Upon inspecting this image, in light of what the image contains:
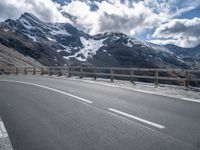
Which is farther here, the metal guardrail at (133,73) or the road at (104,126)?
the metal guardrail at (133,73)

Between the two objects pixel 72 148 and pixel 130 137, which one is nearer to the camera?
A: pixel 72 148

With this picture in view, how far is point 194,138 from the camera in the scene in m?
5.64

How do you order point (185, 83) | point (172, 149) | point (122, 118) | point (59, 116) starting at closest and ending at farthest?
1. point (172, 149)
2. point (122, 118)
3. point (59, 116)
4. point (185, 83)

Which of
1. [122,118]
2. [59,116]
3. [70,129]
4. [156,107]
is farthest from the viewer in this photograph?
[156,107]

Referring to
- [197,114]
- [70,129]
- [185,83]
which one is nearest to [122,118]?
[70,129]

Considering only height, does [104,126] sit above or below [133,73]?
below

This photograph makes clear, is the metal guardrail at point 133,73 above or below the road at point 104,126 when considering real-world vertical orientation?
above

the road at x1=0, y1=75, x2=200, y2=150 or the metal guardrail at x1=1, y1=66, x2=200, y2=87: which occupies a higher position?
the metal guardrail at x1=1, y1=66, x2=200, y2=87

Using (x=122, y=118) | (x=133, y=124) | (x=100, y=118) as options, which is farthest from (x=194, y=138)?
(x=100, y=118)

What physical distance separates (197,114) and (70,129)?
390cm

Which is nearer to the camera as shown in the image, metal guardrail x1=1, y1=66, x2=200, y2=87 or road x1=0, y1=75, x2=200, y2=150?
road x1=0, y1=75, x2=200, y2=150

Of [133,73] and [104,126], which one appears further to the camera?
[133,73]

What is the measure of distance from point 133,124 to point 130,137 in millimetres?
1161

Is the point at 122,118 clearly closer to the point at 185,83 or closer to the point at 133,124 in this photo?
the point at 133,124
